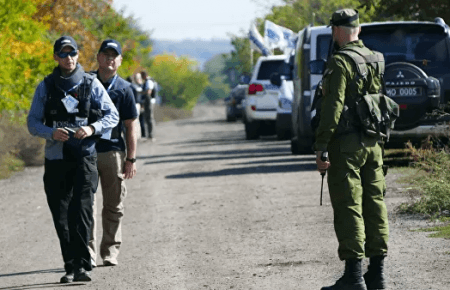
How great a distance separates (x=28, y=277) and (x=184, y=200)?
16.8 ft

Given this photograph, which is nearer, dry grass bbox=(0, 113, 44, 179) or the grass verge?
the grass verge

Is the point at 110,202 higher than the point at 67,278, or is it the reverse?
the point at 110,202

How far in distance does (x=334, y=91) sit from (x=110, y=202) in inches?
119

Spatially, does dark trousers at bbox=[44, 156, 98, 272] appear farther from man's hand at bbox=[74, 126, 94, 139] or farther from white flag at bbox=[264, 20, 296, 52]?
white flag at bbox=[264, 20, 296, 52]

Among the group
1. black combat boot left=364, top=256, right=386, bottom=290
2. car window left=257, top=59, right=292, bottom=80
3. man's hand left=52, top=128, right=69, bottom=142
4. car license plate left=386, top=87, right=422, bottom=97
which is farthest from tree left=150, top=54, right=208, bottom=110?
black combat boot left=364, top=256, right=386, bottom=290

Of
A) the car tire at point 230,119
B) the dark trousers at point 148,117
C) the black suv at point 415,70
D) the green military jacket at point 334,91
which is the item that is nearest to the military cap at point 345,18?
the green military jacket at point 334,91

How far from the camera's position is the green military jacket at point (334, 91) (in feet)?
22.4

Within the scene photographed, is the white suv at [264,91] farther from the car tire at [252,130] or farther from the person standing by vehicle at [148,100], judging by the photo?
the person standing by vehicle at [148,100]

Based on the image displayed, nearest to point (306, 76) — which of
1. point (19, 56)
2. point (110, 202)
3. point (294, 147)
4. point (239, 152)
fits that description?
point (294, 147)

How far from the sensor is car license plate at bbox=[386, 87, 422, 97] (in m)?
14.2

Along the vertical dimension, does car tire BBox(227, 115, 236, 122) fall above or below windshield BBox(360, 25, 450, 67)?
below

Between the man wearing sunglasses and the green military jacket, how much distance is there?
2.12m

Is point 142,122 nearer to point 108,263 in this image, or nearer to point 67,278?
point 108,263

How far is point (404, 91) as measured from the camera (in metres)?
14.3
